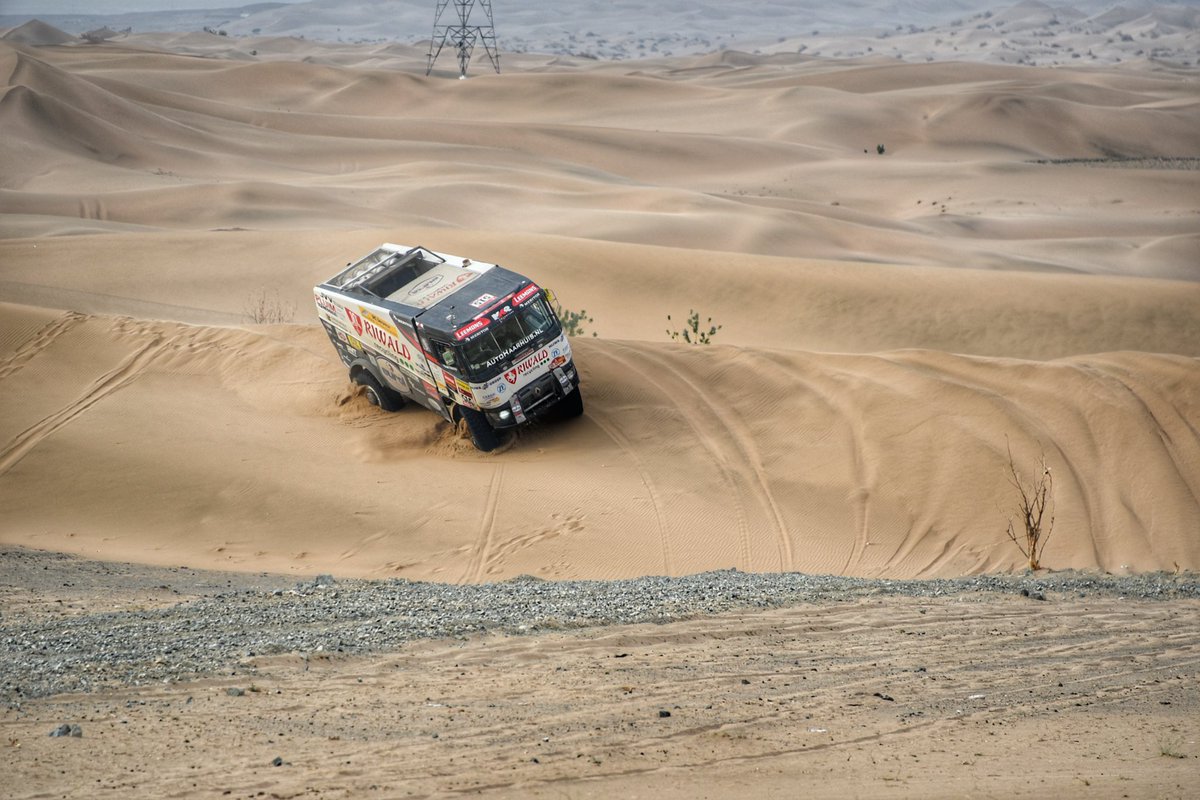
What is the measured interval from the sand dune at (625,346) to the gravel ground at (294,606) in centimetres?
135

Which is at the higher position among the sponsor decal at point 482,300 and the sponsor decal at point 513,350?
the sponsor decal at point 482,300

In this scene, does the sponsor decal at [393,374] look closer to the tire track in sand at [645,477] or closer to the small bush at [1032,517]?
the tire track in sand at [645,477]

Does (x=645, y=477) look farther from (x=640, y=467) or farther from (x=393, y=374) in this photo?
(x=393, y=374)

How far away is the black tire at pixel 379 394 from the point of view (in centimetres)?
1605

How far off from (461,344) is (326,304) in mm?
3313

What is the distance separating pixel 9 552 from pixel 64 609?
257 cm

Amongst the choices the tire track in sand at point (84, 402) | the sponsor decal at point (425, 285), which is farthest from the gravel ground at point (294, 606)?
the sponsor decal at point (425, 285)

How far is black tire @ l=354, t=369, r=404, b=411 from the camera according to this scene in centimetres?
1605

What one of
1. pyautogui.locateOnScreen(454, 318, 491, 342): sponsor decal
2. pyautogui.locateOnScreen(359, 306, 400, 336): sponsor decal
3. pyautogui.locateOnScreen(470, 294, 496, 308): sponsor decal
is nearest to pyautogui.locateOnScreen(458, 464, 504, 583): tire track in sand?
pyautogui.locateOnScreen(454, 318, 491, 342): sponsor decal

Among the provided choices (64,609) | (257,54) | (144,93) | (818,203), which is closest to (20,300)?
(64,609)

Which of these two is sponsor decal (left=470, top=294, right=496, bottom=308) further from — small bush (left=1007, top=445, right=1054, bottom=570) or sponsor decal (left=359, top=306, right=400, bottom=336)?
small bush (left=1007, top=445, right=1054, bottom=570)

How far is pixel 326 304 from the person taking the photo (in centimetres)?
1609

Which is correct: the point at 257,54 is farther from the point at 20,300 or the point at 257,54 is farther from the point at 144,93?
the point at 20,300

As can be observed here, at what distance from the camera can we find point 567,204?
120ft
